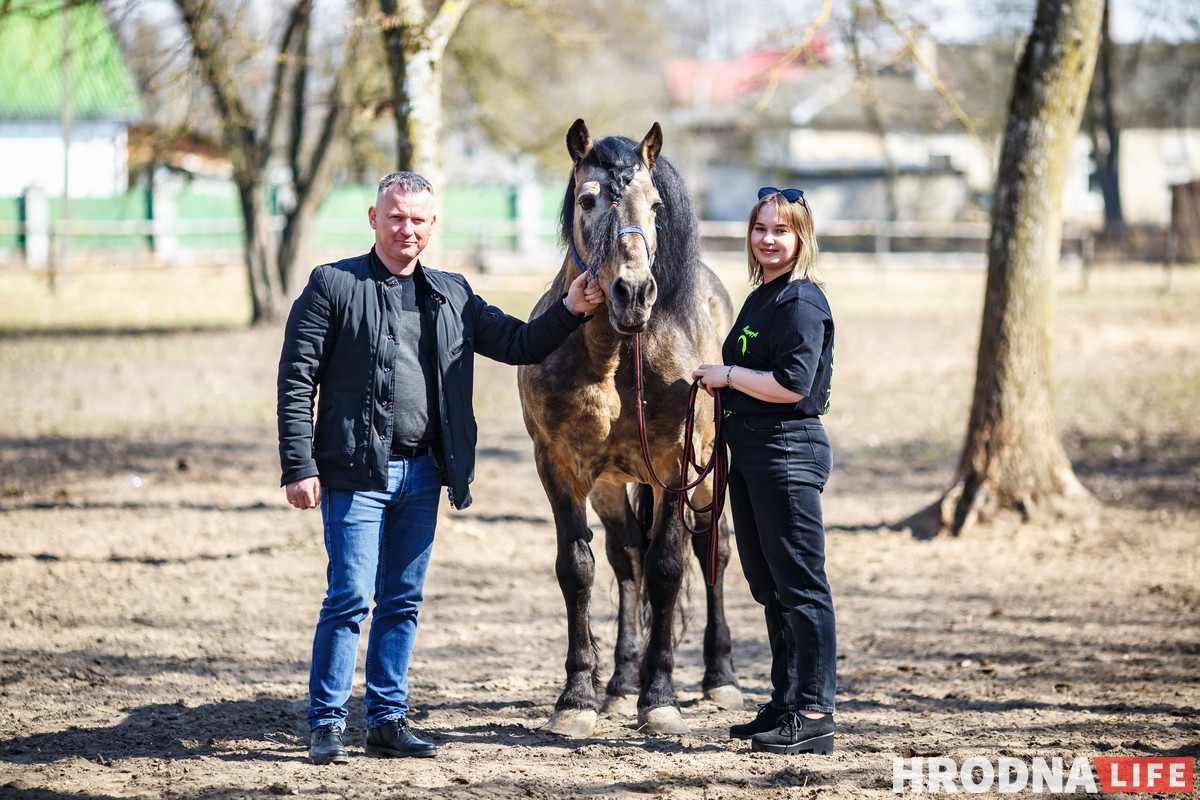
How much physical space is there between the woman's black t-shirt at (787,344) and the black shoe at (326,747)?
177 cm

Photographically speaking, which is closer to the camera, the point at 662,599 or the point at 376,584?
the point at 376,584

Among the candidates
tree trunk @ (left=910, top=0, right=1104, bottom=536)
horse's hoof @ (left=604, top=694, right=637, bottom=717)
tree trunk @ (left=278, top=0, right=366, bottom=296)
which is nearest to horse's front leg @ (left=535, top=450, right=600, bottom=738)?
horse's hoof @ (left=604, top=694, right=637, bottom=717)

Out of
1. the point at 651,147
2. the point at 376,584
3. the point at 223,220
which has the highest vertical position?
the point at 223,220

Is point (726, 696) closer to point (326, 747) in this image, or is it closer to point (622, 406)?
point (622, 406)

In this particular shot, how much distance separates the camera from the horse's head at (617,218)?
150 inches

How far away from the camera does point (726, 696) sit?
4895 millimetres

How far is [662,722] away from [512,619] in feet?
6.20

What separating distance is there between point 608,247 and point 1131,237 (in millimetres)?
26659

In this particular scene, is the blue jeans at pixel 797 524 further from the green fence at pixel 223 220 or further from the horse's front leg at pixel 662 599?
the green fence at pixel 223 220

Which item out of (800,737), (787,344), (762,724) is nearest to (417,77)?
(787,344)

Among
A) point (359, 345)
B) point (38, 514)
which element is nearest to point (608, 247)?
point (359, 345)

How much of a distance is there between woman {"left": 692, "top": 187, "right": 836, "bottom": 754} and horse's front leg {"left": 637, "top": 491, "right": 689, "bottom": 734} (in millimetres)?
541

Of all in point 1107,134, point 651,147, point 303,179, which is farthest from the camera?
point 1107,134

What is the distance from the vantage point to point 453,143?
52281 millimetres
